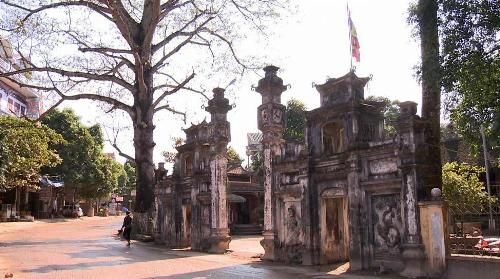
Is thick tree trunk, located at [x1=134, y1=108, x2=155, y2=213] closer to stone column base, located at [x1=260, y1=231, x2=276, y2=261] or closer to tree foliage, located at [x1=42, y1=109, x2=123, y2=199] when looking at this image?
stone column base, located at [x1=260, y1=231, x2=276, y2=261]

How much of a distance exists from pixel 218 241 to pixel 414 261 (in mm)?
9255

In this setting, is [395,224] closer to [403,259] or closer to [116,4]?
[403,259]

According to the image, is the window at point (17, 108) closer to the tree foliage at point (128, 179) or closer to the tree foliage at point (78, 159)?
the tree foliage at point (78, 159)

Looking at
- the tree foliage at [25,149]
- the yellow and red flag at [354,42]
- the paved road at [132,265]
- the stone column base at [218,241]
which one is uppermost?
the yellow and red flag at [354,42]

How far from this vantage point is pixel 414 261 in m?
11.6

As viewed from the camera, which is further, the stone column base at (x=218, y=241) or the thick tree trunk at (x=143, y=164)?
the thick tree trunk at (x=143, y=164)

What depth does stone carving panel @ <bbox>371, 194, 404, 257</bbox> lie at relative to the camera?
12.4 m

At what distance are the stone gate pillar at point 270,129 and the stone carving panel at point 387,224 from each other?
4.35 metres

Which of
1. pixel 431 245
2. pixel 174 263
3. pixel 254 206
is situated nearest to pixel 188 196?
pixel 174 263

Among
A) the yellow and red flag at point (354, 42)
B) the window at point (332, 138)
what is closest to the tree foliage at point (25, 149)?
the window at point (332, 138)

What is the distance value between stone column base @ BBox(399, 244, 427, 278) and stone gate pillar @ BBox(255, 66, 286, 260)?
5.51 metres

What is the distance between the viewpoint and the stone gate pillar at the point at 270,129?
16.7m

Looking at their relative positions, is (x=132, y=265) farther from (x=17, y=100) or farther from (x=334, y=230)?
(x=17, y=100)

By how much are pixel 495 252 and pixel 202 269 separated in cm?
773
